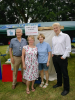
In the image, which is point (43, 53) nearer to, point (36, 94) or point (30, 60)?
point (30, 60)

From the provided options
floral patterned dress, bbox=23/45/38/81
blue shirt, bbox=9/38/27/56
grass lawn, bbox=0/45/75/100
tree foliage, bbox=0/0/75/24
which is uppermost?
tree foliage, bbox=0/0/75/24

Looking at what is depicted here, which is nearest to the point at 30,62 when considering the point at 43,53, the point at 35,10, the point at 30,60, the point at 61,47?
the point at 30,60

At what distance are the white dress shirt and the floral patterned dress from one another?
1.71 ft

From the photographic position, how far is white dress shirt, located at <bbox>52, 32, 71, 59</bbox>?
2096mm

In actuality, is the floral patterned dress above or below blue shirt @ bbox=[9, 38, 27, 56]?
below

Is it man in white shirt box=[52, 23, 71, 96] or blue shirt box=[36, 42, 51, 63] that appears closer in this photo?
man in white shirt box=[52, 23, 71, 96]

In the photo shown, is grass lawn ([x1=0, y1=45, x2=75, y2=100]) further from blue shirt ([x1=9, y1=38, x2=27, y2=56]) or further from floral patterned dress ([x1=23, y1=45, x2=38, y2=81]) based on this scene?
blue shirt ([x1=9, y1=38, x2=27, y2=56])

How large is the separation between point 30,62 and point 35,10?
41.8 ft

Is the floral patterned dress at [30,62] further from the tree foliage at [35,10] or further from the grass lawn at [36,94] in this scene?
the tree foliage at [35,10]

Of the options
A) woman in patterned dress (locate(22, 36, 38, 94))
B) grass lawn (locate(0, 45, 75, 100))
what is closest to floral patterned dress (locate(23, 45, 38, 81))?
woman in patterned dress (locate(22, 36, 38, 94))

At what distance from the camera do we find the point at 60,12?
18578mm

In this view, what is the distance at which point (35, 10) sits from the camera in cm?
1359

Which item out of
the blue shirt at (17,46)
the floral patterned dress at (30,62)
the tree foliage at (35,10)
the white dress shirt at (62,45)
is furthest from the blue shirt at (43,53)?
the tree foliage at (35,10)

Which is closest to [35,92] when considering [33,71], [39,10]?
[33,71]
